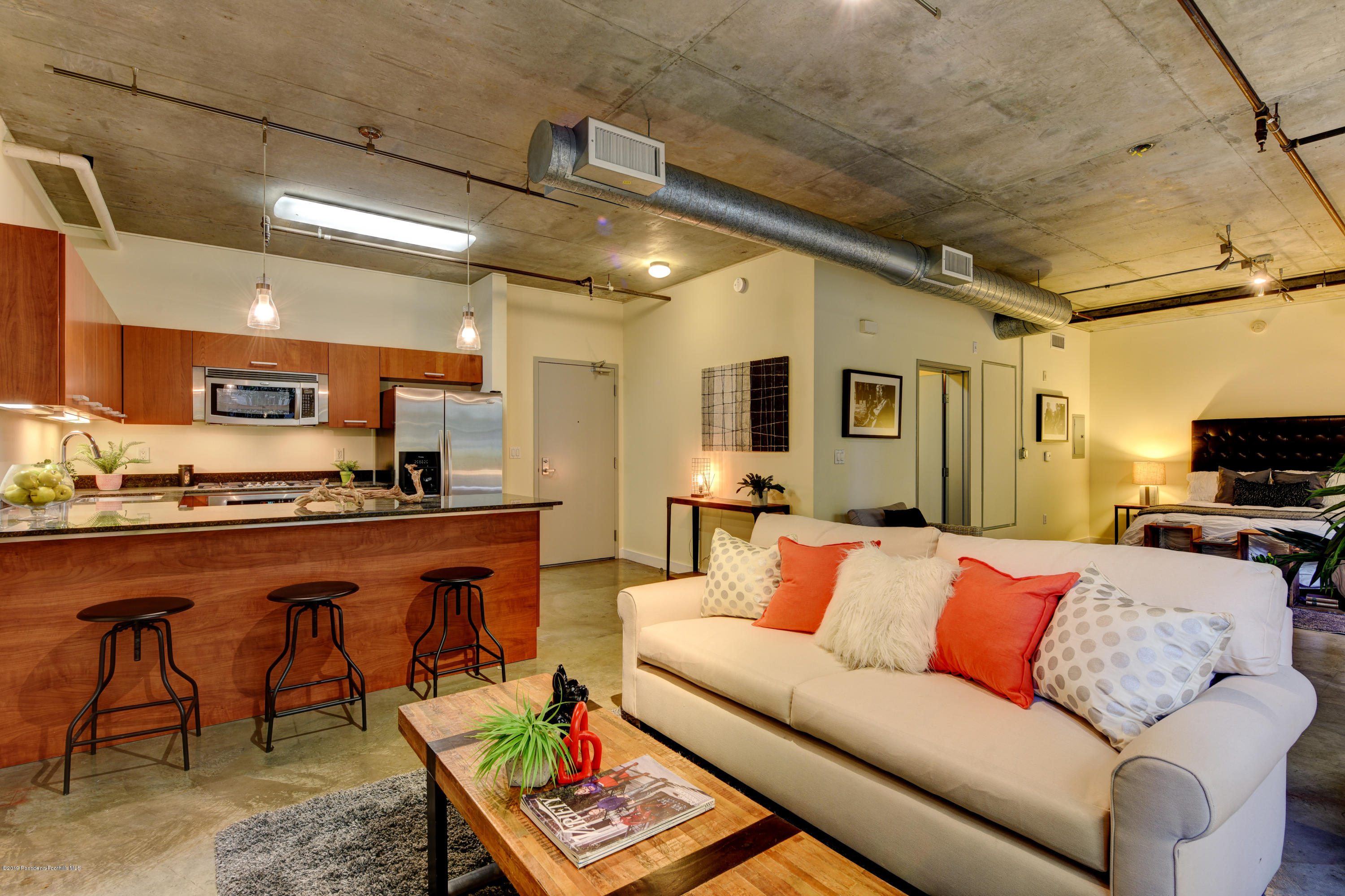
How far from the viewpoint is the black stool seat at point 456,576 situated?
3.26 meters

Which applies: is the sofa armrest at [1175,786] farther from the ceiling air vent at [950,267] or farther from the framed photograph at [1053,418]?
the framed photograph at [1053,418]

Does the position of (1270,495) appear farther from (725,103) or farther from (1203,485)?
(725,103)

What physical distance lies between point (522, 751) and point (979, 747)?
3.83 ft

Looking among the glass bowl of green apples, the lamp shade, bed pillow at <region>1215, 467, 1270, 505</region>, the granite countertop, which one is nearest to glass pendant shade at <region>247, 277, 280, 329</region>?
the granite countertop

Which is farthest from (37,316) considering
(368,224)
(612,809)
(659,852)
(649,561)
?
(649,561)

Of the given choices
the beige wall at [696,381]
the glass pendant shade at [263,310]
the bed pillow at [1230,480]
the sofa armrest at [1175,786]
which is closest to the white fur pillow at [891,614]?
the sofa armrest at [1175,786]

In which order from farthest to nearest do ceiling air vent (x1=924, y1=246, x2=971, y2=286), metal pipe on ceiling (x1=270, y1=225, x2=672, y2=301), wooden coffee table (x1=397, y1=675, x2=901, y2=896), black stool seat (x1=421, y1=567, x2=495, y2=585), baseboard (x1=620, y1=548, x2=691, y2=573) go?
1. baseboard (x1=620, y1=548, x2=691, y2=573)
2. ceiling air vent (x1=924, y1=246, x2=971, y2=286)
3. metal pipe on ceiling (x1=270, y1=225, x2=672, y2=301)
4. black stool seat (x1=421, y1=567, x2=495, y2=585)
5. wooden coffee table (x1=397, y1=675, x2=901, y2=896)

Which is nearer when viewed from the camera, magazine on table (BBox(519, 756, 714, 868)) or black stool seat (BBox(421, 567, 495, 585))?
magazine on table (BBox(519, 756, 714, 868))

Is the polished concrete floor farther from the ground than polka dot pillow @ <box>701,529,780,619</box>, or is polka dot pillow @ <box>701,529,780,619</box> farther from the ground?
polka dot pillow @ <box>701,529,780,619</box>

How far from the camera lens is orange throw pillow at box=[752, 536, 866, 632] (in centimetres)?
268

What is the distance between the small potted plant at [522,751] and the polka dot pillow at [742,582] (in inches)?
56.5

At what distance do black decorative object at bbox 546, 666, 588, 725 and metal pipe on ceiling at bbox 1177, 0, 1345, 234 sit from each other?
3111mm

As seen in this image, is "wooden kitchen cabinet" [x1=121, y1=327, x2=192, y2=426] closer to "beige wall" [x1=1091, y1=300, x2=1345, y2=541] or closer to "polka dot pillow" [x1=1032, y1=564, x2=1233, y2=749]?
"polka dot pillow" [x1=1032, y1=564, x2=1233, y2=749]

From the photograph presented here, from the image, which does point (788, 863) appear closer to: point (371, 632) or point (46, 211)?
point (371, 632)
